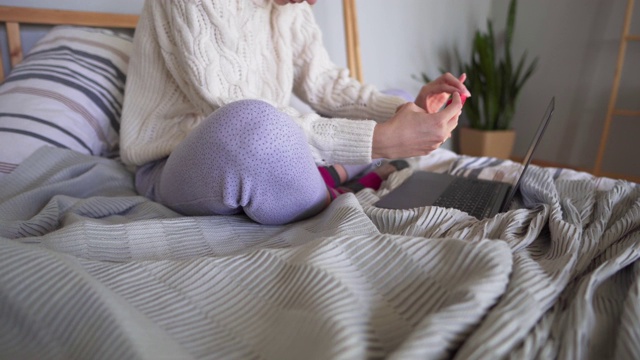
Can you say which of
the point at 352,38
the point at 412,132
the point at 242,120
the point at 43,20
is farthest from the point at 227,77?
the point at 352,38

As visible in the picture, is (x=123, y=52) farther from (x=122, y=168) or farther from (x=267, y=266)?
(x=267, y=266)

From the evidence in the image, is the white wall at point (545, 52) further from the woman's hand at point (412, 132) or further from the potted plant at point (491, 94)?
the woman's hand at point (412, 132)

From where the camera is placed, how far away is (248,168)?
2.11ft

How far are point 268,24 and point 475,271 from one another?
0.75m

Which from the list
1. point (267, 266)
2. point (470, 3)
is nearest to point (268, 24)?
point (267, 266)

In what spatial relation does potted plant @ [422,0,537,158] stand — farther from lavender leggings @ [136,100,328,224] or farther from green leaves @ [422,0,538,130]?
lavender leggings @ [136,100,328,224]

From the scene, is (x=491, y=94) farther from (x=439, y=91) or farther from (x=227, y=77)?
(x=227, y=77)

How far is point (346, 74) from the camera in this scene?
1.14 metres

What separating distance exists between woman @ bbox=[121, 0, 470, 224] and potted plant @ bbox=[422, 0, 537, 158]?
119cm

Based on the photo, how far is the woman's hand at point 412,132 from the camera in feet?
2.53

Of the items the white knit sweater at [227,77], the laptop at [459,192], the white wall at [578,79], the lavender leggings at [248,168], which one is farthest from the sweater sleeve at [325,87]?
the white wall at [578,79]

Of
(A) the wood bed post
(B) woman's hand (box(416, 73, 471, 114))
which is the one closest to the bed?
(B) woman's hand (box(416, 73, 471, 114))

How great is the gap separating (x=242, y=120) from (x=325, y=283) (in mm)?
309

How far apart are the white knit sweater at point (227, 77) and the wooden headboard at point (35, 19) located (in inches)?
14.2
